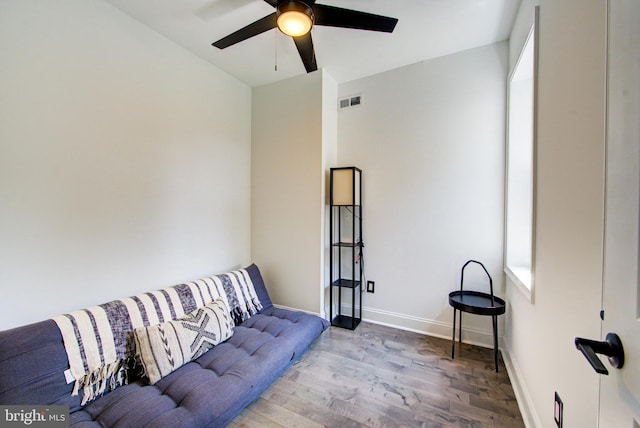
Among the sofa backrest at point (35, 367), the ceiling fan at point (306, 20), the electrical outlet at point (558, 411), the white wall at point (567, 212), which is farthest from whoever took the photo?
the ceiling fan at point (306, 20)

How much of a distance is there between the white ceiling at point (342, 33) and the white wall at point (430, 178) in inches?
7.8

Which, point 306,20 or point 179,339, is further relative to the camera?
point 179,339

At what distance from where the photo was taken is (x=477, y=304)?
2.12 m

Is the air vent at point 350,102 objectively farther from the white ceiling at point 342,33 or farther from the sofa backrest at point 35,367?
the sofa backrest at point 35,367

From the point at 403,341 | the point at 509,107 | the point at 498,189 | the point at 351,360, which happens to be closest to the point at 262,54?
the point at 509,107

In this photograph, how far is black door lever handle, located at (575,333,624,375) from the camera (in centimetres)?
57

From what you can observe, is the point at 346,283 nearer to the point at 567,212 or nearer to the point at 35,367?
the point at 567,212

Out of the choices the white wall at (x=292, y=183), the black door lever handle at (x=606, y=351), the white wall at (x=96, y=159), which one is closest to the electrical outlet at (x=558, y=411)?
the black door lever handle at (x=606, y=351)

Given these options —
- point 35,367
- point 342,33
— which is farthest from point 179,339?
point 342,33

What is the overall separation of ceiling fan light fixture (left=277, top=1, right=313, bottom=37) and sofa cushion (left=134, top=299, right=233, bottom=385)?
83.4 inches

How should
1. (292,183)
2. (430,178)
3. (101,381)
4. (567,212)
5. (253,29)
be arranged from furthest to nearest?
1. (292,183)
2. (430,178)
3. (253,29)
4. (101,381)
5. (567,212)

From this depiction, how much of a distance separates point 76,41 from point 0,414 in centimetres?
217

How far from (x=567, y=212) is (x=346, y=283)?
213 cm

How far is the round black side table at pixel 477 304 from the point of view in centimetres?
201
